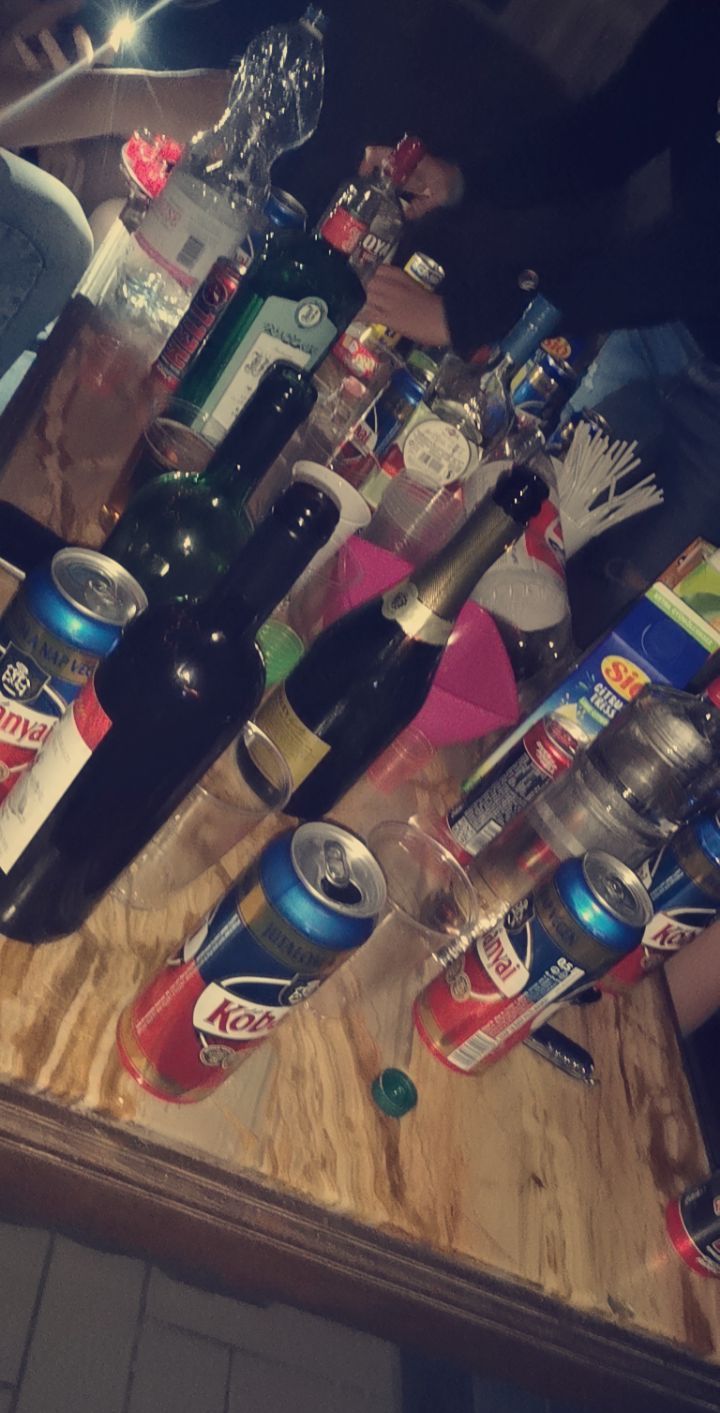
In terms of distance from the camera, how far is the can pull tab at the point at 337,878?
64cm

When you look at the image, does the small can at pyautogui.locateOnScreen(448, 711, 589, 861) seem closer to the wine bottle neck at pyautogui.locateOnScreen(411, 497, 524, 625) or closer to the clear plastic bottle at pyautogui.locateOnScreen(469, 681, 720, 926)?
the clear plastic bottle at pyautogui.locateOnScreen(469, 681, 720, 926)

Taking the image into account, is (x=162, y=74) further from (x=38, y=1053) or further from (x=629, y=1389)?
(x=629, y=1389)

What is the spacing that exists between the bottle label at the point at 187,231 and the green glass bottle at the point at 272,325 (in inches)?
4.2

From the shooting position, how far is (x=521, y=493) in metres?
0.81

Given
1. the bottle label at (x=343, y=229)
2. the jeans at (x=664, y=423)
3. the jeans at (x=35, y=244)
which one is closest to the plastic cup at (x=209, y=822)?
the jeans at (x=35, y=244)

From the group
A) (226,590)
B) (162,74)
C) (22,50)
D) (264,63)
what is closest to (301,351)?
(226,590)

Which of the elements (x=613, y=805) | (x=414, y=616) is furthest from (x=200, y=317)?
(x=613, y=805)

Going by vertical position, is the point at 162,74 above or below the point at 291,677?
above

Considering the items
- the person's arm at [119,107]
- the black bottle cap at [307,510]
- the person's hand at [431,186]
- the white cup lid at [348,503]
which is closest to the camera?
the black bottle cap at [307,510]

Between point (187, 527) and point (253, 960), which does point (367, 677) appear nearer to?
point (187, 527)

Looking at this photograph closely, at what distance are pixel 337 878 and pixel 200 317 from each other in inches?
30.7

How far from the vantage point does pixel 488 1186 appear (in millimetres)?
853

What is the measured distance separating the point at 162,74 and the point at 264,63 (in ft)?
1.51

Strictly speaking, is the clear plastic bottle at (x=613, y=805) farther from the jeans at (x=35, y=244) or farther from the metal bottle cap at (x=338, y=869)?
the jeans at (x=35, y=244)
